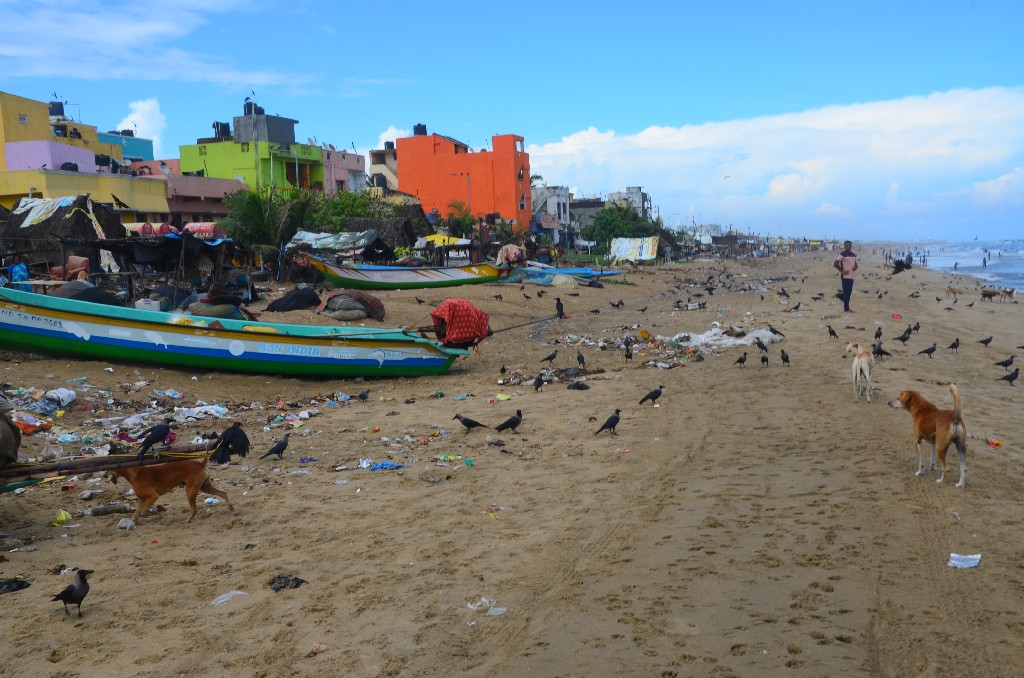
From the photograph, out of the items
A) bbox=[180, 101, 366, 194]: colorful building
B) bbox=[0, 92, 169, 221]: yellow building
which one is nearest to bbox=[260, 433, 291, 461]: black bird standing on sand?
bbox=[0, 92, 169, 221]: yellow building

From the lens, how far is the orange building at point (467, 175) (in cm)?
5319

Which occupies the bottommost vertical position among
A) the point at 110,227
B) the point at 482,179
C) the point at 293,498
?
the point at 293,498

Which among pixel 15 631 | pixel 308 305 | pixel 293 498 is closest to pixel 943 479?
pixel 293 498

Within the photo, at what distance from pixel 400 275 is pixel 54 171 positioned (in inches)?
521

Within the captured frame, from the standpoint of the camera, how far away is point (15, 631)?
14.4ft

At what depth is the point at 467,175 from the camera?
176 feet

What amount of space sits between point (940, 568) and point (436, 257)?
27560 mm

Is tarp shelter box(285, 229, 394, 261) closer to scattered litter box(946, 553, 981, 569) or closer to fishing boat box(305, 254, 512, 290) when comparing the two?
fishing boat box(305, 254, 512, 290)

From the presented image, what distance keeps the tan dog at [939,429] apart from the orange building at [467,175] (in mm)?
46759

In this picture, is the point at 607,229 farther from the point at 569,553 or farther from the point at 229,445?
the point at 569,553

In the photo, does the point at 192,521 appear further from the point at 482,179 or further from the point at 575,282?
the point at 482,179

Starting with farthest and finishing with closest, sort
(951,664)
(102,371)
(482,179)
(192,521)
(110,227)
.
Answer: (482,179), (110,227), (102,371), (192,521), (951,664)

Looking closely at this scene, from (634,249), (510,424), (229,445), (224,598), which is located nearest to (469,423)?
(510,424)

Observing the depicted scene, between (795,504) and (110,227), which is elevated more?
(110,227)
